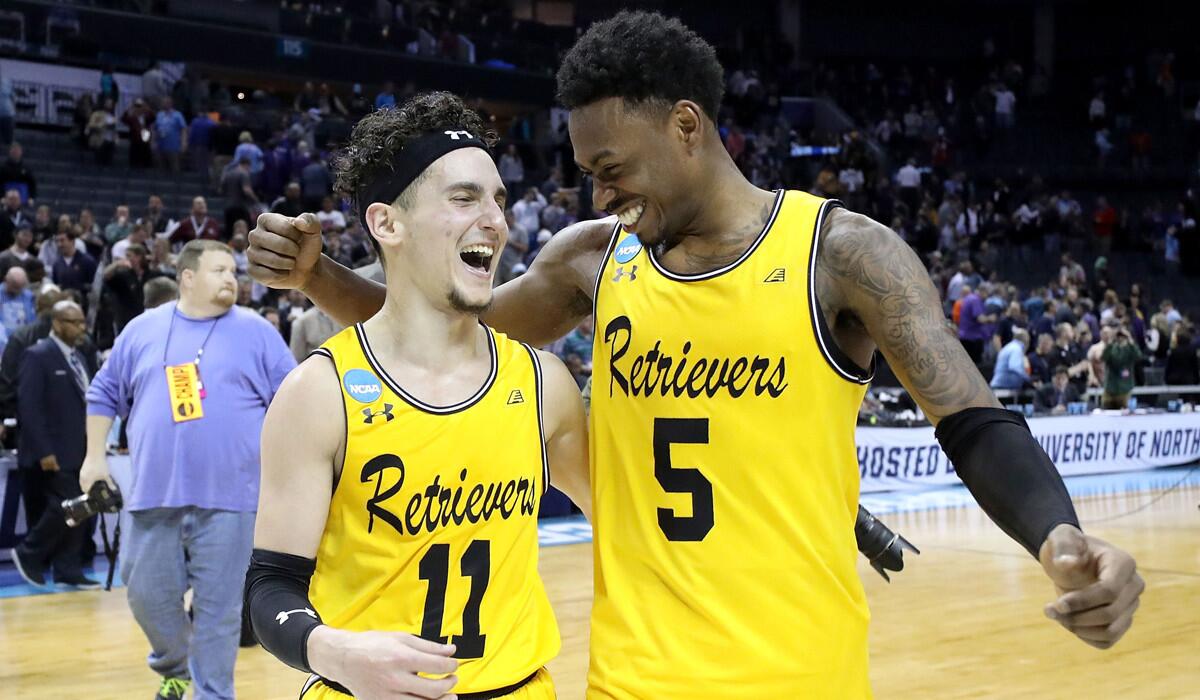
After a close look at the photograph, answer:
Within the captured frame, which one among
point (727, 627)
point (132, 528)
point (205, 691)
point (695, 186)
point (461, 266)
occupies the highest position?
point (695, 186)

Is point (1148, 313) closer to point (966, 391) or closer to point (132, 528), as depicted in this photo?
point (132, 528)

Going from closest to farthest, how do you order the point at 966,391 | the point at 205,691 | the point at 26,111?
the point at 966,391 < the point at 205,691 < the point at 26,111

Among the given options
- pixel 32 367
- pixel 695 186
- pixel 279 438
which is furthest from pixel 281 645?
pixel 32 367

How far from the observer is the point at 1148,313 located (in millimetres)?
23016

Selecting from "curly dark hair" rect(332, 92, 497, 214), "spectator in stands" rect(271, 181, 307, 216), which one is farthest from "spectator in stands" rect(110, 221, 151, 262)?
"curly dark hair" rect(332, 92, 497, 214)

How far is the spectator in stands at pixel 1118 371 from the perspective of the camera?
15453 mm

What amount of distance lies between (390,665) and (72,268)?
36.6ft

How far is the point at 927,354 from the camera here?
2.35 m

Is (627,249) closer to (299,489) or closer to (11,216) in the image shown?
(299,489)

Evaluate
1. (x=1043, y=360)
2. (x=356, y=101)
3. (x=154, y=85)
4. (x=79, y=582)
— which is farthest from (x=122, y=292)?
(x=356, y=101)

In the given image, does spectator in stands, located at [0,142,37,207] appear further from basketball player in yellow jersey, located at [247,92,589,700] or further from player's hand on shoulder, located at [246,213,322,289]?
basketball player in yellow jersey, located at [247,92,589,700]

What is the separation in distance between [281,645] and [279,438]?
16.2 inches

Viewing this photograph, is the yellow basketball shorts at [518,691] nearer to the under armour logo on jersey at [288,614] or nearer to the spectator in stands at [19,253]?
the under armour logo on jersey at [288,614]

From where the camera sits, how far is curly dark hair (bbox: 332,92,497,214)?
270cm
